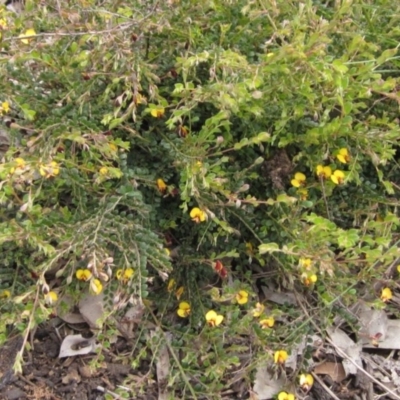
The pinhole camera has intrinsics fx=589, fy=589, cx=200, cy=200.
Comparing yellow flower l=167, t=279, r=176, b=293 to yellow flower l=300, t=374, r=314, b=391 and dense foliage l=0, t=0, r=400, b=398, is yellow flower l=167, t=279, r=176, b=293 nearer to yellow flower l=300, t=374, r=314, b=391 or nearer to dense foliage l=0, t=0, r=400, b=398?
dense foliage l=0, t=0, r=400, b=398

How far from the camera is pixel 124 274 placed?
1883 millimetres

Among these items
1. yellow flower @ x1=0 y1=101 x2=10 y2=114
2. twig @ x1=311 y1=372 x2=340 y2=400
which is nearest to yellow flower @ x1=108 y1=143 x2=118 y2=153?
yellow flower @ x1=0 y1=101 x2=10 y2=114

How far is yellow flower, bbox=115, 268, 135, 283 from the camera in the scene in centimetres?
187

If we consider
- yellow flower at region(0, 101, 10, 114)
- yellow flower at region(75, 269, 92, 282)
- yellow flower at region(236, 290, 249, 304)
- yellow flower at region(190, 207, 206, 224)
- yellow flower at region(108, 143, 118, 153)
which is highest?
yellow flower at region(0, 101, 10, 114)

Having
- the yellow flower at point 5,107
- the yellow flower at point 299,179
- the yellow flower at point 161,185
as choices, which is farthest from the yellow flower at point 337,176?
the yellow flower at point 5,107

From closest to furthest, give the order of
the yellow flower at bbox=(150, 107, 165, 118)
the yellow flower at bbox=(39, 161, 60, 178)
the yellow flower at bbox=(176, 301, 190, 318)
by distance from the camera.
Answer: the yellow flower at bbox=(39, 161, 60, 178) → the yellow flower at bbox=(150, 107, 165, 118) → the yellow flower at bbox=(176, 301, 190, 318)

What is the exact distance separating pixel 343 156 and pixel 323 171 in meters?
0.09

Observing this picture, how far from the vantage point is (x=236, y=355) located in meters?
2.17

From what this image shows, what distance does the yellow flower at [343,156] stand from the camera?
208cm

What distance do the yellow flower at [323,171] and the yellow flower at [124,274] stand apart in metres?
0.75

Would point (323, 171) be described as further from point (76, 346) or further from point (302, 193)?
point (76, 346)

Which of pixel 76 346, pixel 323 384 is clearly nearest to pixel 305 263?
pixel 323 384

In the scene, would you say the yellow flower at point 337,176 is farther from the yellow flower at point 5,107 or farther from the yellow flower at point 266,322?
the yellow flower at point 5,107

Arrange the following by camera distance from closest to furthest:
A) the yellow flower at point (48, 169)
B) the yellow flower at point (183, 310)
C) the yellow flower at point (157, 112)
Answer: the yellow flower at point (48, 169), the yellow flower at point (157, 112), the yellow flower at point (183, 310)
